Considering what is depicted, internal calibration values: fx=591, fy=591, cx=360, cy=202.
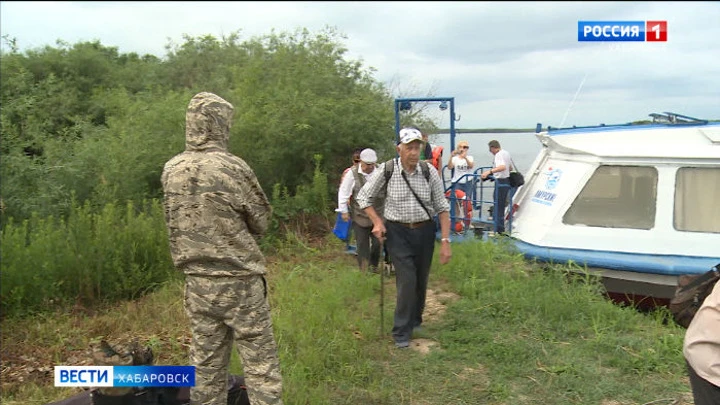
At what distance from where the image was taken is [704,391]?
97.3 inches

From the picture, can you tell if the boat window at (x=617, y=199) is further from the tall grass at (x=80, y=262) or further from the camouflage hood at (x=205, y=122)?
the tall grass at (x=80, y=262)

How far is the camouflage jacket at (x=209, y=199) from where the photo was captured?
3104mm

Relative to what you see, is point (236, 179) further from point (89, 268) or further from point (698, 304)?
point (89, 268)

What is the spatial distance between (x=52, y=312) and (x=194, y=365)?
12.4ft

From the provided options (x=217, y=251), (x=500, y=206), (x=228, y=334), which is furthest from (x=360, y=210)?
(x=217, y=251)

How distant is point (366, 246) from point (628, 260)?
3014mm

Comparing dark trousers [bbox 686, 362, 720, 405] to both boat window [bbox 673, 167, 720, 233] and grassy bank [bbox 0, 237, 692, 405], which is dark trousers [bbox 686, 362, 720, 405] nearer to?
grassy bank [bbox 0, 237, 692, 405]

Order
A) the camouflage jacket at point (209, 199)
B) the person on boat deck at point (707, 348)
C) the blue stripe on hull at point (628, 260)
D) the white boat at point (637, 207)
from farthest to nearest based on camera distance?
the white boat at point (637, 207) < the blue stripe on hull at point (628, 260) < the camouflage jacket at point (209, 199) < the person on boat deck at point (707, 348)

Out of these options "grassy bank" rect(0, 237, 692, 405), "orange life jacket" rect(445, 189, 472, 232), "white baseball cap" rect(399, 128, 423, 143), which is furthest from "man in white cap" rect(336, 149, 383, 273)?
"white baseball cap" rect(399, 128, 423, 143)

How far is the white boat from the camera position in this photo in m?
6.21

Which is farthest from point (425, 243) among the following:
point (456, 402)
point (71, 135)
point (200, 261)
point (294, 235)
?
point (71, 135)

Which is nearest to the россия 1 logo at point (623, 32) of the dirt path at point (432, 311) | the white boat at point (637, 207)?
the white boat at point (637, 207)

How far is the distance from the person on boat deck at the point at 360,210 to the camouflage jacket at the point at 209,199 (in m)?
4.06

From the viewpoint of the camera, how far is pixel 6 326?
19.4 feet
